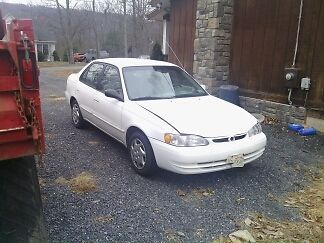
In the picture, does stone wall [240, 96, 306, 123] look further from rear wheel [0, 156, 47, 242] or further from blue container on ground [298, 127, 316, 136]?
rear wheel [0, 156, 47, 242]

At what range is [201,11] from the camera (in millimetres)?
9750

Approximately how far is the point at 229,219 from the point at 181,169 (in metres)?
0.84

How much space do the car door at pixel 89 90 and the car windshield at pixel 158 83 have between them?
870mm

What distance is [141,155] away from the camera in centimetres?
454

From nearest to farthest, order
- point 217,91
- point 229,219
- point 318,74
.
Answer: point 229,219, point 318,74, point 217,91

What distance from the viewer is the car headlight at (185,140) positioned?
13.6 feet

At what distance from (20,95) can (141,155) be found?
2133 mm

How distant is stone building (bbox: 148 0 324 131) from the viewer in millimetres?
7238

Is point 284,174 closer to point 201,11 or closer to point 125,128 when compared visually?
point 125,128

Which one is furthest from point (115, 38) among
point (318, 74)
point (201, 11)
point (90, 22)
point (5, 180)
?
point (5, 180)

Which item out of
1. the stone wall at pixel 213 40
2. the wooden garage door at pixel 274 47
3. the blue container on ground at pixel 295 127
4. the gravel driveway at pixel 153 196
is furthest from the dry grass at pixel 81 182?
the stone wall at pixel 213 40

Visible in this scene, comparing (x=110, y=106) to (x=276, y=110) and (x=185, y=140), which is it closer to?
(x=185, y=140)

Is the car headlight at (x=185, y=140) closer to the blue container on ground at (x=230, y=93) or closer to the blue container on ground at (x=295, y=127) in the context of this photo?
the blue container on ground at (x=295, y=127)

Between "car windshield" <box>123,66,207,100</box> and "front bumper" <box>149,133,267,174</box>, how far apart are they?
1.06 meters
